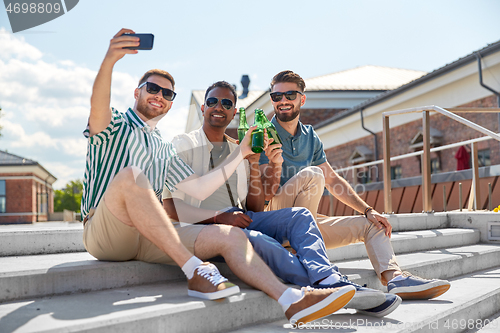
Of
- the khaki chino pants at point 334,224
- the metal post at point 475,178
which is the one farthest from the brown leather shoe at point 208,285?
the metal post at point 475,178

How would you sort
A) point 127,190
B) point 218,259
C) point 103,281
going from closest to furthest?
point 127,190
point 103,281
point 218,259

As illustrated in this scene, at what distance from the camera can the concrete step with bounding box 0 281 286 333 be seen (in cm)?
158

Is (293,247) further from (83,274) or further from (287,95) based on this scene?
(287,95)

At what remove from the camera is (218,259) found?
8.03 ft

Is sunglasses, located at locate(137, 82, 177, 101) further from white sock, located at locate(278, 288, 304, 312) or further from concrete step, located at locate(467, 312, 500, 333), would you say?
concrete step, located at locate(467, 312, 500, 333)

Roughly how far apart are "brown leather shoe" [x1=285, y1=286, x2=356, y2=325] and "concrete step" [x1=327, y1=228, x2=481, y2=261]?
1.31m

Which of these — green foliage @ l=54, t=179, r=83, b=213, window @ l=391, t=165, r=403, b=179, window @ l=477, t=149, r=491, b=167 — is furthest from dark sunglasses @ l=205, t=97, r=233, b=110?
green foliage @ l=54, t=179, r=83, b=213

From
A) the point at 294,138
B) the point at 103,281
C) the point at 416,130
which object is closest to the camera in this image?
the point at 103,281

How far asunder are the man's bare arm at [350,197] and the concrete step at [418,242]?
45cm

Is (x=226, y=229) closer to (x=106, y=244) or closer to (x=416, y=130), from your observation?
(x=106, y=244)

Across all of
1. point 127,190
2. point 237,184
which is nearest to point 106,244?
point 127,190

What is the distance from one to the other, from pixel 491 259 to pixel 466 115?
809 cm

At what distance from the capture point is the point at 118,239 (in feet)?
7.38

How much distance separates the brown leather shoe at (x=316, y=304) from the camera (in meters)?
1.92
